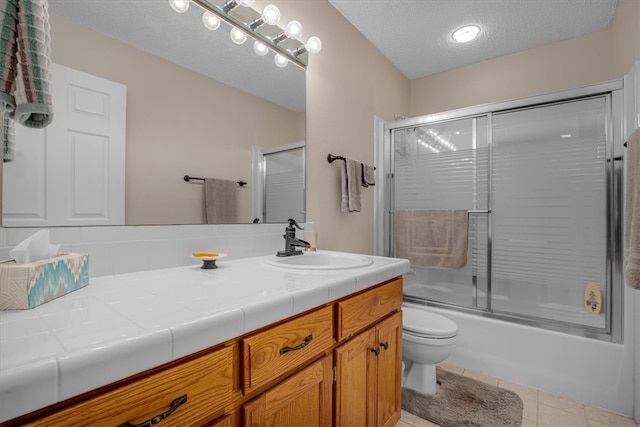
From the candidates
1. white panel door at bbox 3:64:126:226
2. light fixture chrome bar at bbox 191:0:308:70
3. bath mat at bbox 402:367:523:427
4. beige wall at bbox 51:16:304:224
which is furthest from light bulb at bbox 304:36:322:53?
bath mat at bbox 402:367:523:427

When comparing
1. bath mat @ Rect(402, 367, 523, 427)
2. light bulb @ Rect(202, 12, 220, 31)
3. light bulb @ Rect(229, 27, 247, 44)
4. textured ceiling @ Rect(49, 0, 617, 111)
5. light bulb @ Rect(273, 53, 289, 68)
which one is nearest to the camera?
textured ceiling @ Rect(49, 0, 617, 111)

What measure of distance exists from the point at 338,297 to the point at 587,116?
7.60ft

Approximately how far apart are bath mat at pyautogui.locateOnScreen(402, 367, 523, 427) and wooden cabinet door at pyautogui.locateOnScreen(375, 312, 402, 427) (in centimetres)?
37

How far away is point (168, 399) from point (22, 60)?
0.80 metres

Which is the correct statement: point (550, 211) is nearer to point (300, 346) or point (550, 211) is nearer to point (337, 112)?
point (337, 112)

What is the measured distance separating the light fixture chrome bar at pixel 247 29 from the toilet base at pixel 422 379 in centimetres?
192

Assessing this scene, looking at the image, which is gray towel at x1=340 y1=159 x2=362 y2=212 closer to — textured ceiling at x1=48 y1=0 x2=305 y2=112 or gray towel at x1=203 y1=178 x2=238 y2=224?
textured ceiling at x1=48 y1=0 x2=305 y2=112

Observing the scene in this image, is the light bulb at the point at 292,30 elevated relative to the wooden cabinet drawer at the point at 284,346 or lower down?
elevated

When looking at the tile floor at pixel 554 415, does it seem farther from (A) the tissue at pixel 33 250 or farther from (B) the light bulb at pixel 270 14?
(B) the light bulb at pixel 270 14

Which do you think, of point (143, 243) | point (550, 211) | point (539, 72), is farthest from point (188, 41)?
point (539, 72)

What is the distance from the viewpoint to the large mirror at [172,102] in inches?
39.3

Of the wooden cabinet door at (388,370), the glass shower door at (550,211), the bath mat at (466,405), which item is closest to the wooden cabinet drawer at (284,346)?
the wooden cabinet door at (388,370)

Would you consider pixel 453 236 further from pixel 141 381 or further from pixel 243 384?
pixel 141 381

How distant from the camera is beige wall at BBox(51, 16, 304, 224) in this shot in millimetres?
1025
